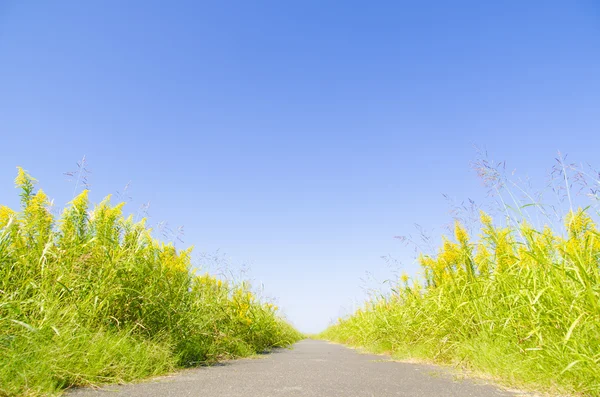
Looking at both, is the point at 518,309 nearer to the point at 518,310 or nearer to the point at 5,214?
the point at 518,310

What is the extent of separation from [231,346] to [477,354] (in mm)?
3874

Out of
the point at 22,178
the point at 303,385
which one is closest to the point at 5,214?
the point at 22,178

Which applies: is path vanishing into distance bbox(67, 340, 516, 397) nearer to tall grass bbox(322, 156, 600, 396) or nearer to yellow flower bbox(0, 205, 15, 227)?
tall grass bbox(322, 156, 600, 396)

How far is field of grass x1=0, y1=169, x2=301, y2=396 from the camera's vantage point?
108 inches

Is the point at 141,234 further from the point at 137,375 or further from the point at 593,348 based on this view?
the point at 593,348

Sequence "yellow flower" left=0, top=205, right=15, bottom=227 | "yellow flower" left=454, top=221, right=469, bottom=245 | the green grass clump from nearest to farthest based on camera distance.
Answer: the green grass clump
"yellow flower" left=0, top=205, right=15, bottom=227
"yellow flower" left=454, top=221, right=469, bottom=245

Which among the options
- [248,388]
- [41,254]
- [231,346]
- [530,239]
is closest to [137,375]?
[248,388]

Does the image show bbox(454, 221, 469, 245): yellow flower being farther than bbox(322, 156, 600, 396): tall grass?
Yes

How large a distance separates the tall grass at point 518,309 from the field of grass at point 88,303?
3.09 m

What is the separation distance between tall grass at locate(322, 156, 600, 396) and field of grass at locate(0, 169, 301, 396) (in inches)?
122

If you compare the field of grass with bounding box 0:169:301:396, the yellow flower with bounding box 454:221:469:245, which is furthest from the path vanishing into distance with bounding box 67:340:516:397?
the yellow flower with bounding box 454:221:469:245

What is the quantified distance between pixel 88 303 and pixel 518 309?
12.8 ft

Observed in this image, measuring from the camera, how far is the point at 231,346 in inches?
249

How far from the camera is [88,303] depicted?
3564 mm
